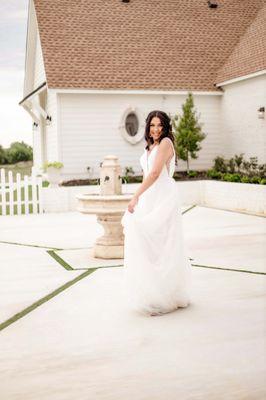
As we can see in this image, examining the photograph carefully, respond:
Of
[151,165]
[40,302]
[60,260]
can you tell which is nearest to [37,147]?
[60,260]

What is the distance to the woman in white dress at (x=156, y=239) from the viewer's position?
5676mm

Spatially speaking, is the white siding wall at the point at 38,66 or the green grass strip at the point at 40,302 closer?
the green grass strip at the point at 40,302

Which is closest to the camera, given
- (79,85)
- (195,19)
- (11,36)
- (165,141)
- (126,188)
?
(165,141)

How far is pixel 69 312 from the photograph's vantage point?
590cm

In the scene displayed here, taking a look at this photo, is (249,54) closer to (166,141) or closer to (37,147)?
(37,147)

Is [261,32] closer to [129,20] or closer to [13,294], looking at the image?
[129,20]

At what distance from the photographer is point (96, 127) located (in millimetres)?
19938

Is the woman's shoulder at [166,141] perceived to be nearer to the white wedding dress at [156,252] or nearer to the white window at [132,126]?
the white wedding dress at [156,252]

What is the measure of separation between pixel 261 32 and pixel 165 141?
16549 mm

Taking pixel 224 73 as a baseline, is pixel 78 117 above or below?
below

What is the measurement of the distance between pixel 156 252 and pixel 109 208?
2901mm

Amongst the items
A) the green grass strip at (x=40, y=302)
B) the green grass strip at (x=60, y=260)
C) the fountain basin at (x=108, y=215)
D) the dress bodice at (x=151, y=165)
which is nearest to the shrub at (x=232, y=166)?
the green grass strip at (x=60, y=260)

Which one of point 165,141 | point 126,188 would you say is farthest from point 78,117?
point 165,141

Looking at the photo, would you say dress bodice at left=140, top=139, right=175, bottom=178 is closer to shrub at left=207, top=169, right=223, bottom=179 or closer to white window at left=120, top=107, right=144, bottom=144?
shrub at left=207, top=169, right=223, bottom=179
